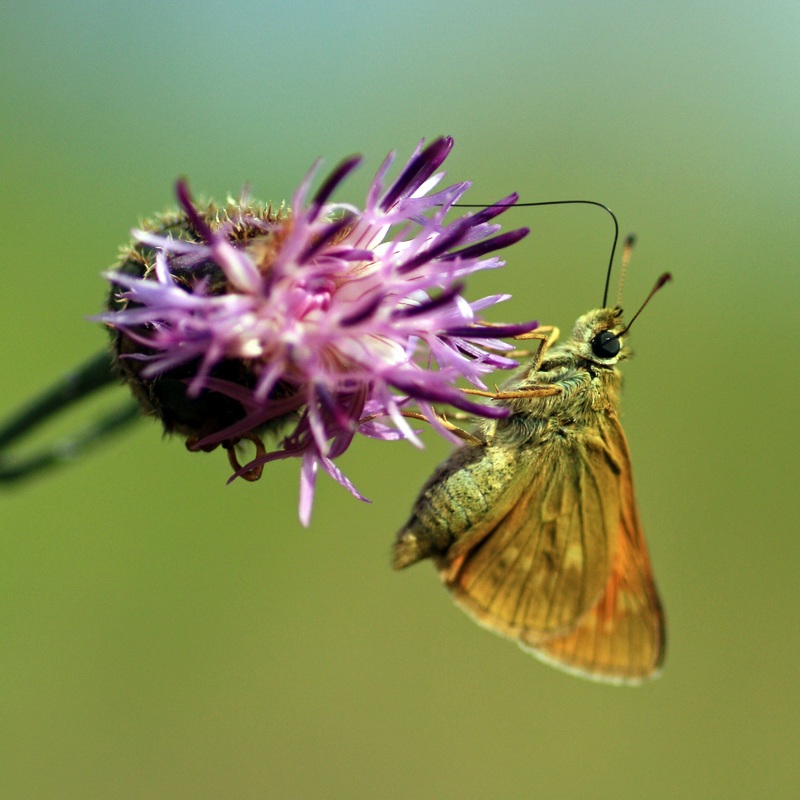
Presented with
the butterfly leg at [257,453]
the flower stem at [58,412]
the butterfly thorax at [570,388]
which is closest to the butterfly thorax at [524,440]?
the butterfly thorax at [570,388]

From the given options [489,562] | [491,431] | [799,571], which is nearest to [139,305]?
[491,431]

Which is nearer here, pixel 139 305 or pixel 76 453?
pixel 139 305

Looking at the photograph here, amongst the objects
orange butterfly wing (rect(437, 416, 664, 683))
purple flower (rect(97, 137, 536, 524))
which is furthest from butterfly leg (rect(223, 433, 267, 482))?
orange butterfly wing (rect(437, 416, 664, 683))

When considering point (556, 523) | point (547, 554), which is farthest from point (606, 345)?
point (547, 554)

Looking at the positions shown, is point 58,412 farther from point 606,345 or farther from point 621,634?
point 621,634

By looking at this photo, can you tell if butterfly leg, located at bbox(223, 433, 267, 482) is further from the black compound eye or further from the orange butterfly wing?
the black compound eye

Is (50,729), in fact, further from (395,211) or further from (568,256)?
(568,256)

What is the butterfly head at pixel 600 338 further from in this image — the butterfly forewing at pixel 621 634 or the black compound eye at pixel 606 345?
the butterfly forewing at pixel 621 634
